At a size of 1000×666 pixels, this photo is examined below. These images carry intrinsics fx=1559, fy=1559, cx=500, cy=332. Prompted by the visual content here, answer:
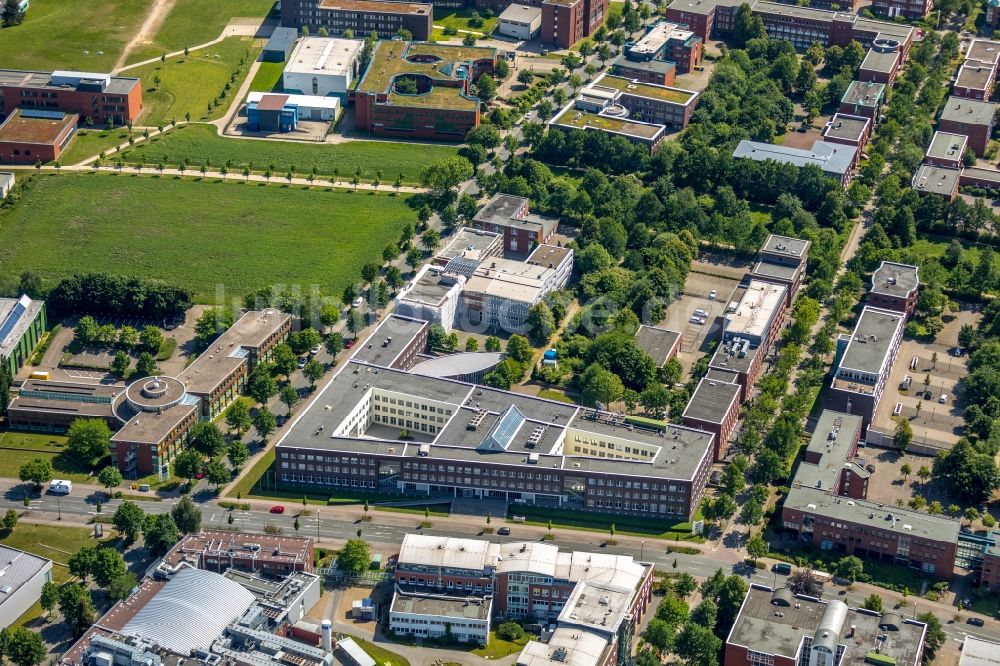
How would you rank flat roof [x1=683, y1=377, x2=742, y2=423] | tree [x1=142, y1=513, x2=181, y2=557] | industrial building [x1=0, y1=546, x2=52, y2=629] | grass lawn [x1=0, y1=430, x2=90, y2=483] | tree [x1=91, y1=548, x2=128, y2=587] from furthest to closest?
1. flat roof [x1=683, y1=377, x2=742, y2=423]
2. grass lawn [x1=0, y1=430, x2=90, y2=483]
3. tree [x1=142, y1=513, x2=181, y2=557]
4. tree [x1=91, y1=548, x2=128, y2=587]
5. industrial building [x1=0, y1=546, x2=52, y2=629]

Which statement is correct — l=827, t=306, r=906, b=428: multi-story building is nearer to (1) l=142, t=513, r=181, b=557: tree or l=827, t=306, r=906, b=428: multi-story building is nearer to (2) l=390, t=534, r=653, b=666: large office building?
(2) l=390, t=534, r=653, b=666: large office building

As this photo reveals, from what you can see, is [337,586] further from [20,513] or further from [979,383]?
[979,383]

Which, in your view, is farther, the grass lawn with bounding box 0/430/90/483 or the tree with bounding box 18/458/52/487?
the grass lawn with bounding box 0/430/90/483

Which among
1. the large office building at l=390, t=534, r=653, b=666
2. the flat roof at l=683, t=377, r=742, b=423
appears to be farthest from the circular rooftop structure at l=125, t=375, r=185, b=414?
the flat roof at l=683, t=377, r=742, b=423

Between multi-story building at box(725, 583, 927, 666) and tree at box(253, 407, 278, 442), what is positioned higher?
multi-story building at box(725, 583, 927, 666)

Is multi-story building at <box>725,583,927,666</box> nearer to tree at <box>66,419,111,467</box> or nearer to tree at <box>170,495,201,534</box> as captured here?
tree at <box>170,495,201,534</box>

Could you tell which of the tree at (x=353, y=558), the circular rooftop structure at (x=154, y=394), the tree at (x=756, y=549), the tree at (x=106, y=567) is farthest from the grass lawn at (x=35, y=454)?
the tree at (x=756, y=549)

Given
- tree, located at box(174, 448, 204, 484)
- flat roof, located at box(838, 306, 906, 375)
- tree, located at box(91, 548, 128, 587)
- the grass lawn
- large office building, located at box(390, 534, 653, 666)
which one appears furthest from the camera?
flat roof, located at box(838, 306, 906, 375)

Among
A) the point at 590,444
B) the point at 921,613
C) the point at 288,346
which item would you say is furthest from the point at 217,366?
the point at 921,613

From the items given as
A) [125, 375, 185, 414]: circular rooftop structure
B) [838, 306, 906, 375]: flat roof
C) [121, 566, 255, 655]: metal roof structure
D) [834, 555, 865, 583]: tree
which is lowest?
[834, 555, 865, 583]: tree
